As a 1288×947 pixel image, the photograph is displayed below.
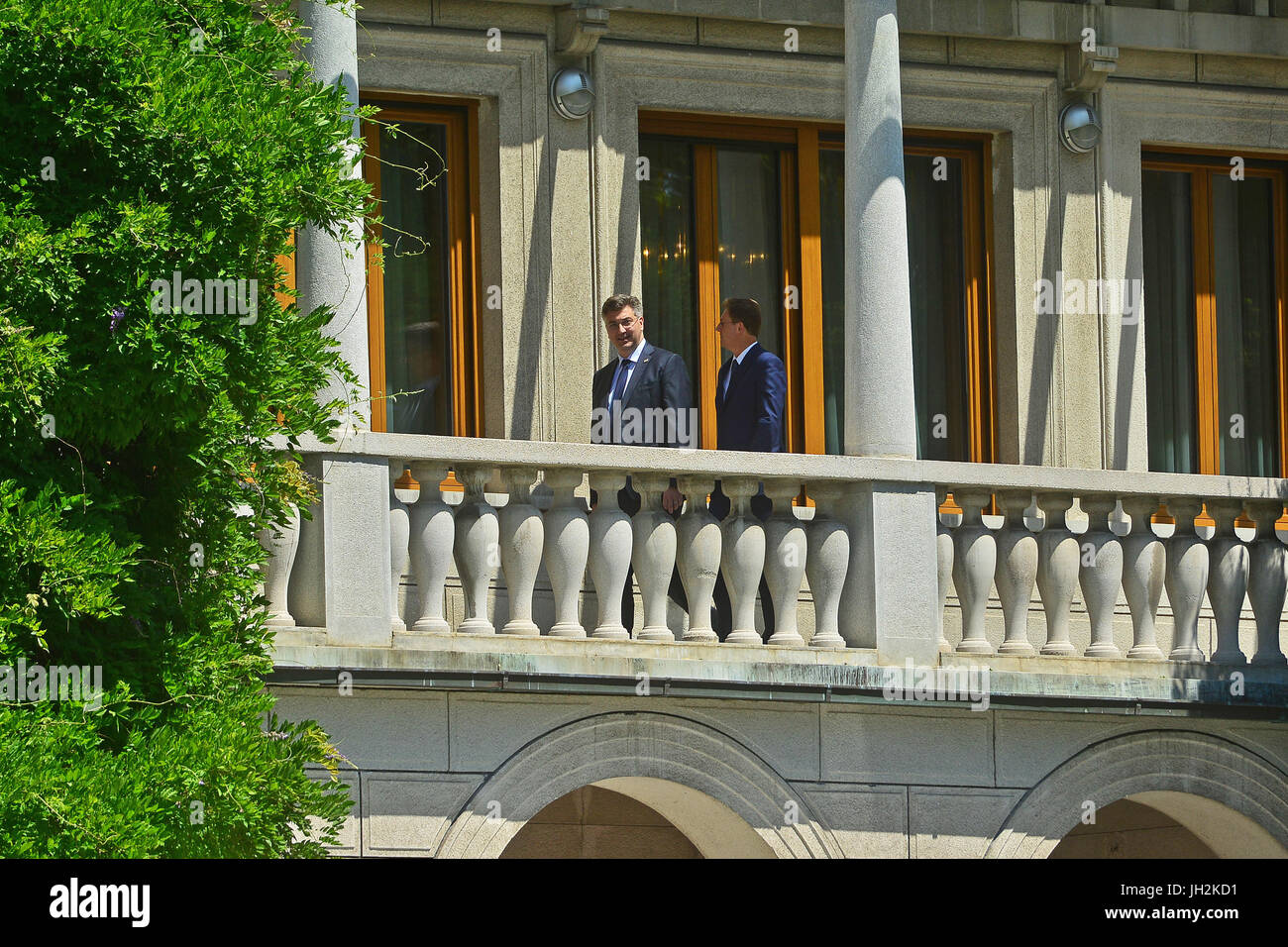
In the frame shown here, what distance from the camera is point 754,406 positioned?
566 inches

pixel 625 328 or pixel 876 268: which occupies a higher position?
pixel 876 268

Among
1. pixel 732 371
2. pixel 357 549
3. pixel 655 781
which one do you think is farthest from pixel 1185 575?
pixel 357 549

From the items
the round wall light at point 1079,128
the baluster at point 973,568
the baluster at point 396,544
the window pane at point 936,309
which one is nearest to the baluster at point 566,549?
the baluster at point 396,544

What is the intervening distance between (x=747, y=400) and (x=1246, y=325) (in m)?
5.60

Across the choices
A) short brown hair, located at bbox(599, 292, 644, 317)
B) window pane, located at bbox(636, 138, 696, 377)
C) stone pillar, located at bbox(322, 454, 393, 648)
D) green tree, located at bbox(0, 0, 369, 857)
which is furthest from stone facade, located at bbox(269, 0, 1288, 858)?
green tree, located at bbox(0, 0, 369, 857)

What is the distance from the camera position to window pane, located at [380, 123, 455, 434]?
1619cm

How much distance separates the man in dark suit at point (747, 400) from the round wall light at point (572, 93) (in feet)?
7.91

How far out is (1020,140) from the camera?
57.2ft

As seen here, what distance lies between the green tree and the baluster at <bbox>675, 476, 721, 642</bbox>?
420cm

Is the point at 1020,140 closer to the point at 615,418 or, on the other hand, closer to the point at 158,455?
the point at 615,418

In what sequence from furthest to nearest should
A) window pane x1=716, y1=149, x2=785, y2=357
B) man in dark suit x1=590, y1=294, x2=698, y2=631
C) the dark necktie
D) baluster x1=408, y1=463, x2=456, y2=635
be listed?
1. window pane x1=716, y1=149, x2=785, y2=357
2. the dark necktie
3. man in dark suit x1=590, y1=294, x2=698, y2=631
4. baluster x1=408, y1=463, x2=456, y2=635

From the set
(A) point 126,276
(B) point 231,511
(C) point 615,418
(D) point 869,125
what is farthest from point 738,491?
(A) point 126,276

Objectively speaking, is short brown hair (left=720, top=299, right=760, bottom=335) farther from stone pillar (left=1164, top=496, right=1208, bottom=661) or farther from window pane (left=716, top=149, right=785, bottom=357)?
stone pillar (left=1164, top=496, right=1208, bottom=661)

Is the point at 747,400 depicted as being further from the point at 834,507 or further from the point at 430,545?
the point at 430,545
